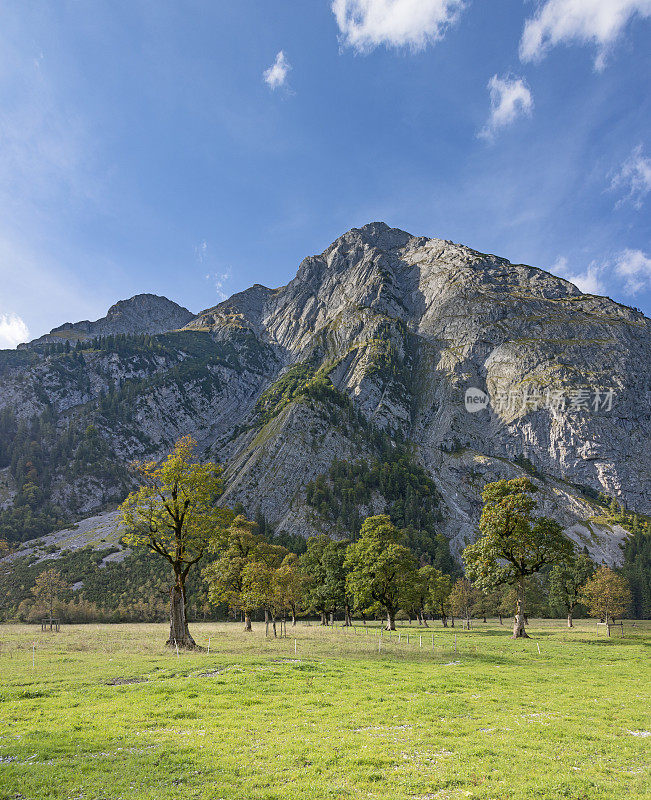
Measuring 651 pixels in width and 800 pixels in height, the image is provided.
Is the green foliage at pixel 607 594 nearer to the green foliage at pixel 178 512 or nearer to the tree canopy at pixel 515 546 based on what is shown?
the tree canopy at pixel 515 546

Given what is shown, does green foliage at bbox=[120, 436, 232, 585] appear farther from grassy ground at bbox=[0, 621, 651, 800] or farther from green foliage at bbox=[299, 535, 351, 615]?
green foliage at bbox=[299, 535, 351, 615]

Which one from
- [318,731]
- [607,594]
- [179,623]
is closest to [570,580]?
[607,594]

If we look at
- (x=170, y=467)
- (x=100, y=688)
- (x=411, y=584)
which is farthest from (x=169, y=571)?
(x=100, y=688)

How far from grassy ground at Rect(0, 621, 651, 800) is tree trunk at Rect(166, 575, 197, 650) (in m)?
9.37

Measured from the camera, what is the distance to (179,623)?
38688 mm

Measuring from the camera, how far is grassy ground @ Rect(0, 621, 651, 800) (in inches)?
409

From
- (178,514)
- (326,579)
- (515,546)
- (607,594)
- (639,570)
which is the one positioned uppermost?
(178,514)

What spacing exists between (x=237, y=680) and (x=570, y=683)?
18.4 metres

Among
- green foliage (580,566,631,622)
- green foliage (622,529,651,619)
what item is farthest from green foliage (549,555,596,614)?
green foliage (622,529,651,619)

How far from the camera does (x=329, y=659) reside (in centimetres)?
3378

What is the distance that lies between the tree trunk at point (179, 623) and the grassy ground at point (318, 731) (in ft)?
30.7

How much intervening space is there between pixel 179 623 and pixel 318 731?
2860cm

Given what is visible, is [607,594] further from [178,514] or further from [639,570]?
[639,570]

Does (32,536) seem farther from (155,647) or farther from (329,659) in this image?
(329,659)
